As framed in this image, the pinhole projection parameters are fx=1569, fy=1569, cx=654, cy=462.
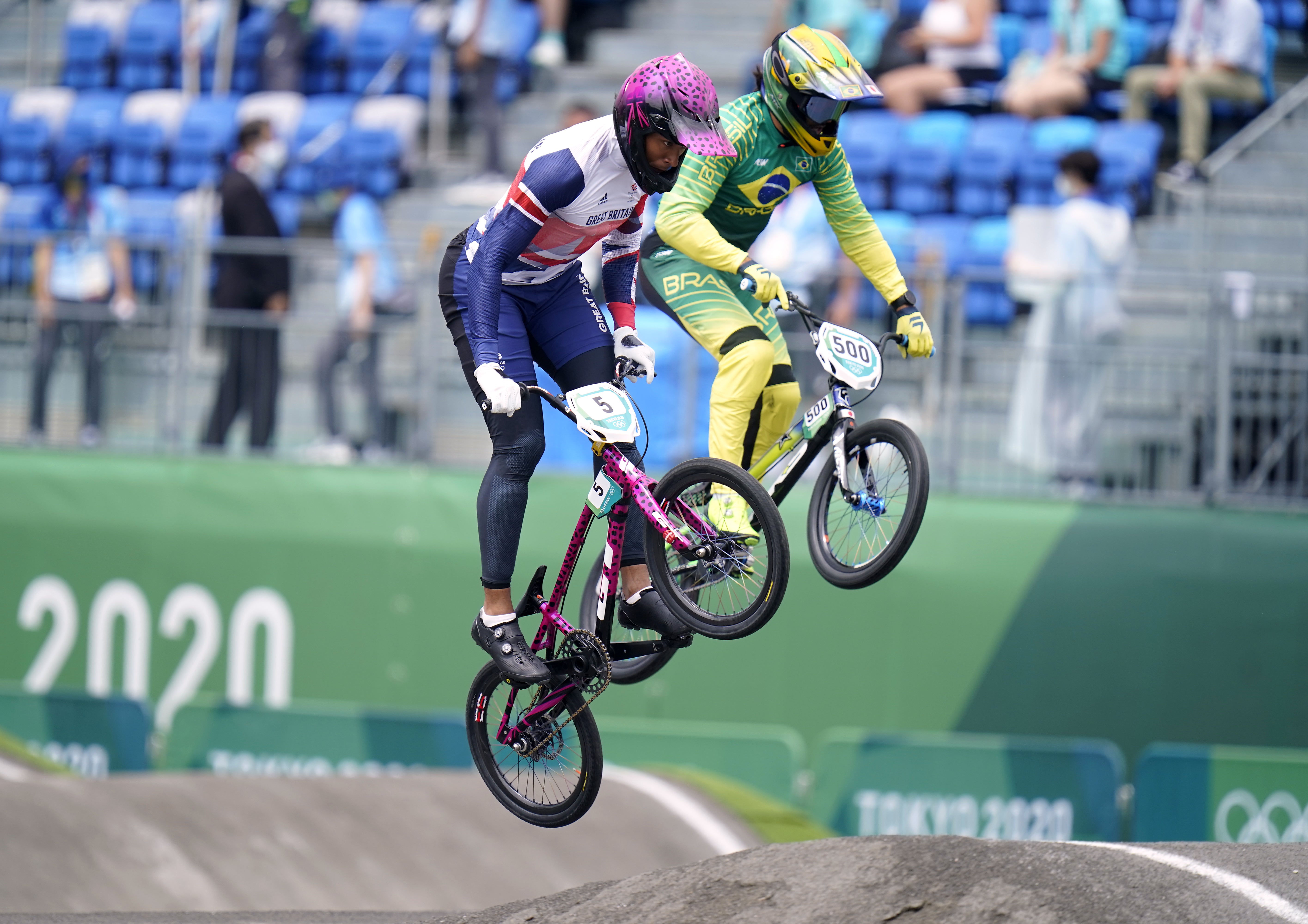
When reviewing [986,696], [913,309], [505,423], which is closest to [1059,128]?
[986,696]

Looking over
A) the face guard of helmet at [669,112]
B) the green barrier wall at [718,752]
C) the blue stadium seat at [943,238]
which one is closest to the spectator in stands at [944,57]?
the blue stadium seat at [943,238]

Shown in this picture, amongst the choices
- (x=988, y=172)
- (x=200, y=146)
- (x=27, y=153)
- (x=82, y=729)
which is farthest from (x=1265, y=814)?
(x=27, y=153)

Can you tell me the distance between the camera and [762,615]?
553cm

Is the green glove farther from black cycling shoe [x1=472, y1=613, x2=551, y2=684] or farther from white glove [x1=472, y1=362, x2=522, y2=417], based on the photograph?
black cycling shoe [x1=472, y1=613, x2=551, y2=684]

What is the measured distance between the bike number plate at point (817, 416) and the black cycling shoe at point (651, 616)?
2.99 feet

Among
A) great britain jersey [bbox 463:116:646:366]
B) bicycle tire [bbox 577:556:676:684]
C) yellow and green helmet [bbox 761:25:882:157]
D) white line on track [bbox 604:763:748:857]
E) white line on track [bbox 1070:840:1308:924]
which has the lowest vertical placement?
white line on track [bbox 604:763:748:857]

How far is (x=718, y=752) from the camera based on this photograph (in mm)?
10336

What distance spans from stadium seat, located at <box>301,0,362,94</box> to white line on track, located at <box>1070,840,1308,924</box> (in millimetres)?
13207

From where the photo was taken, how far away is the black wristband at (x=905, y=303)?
6449 millimetres

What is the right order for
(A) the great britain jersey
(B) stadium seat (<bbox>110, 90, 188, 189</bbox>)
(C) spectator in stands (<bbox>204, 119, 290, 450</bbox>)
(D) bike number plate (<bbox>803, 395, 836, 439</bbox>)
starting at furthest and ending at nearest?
(B) stadium seat (<bbox>110, 90, 188, 189</bbox>) < (C) spectator in stands (<bbox>204, 119, 290, 450</bbox>) < (D) bike number plate (<bbox>803, 395, 836, 439</bbox>) < (A) the great britain jersey

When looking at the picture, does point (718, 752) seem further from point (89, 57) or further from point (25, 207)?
point (89, 57)

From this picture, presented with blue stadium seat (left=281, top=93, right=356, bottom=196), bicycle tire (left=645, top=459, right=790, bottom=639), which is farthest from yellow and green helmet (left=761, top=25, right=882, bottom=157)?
blue stadium seat (left=281, top=93, right=356, bottom=196)

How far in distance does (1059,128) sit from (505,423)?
8.88 metres

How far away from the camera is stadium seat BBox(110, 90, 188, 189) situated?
645 inches
